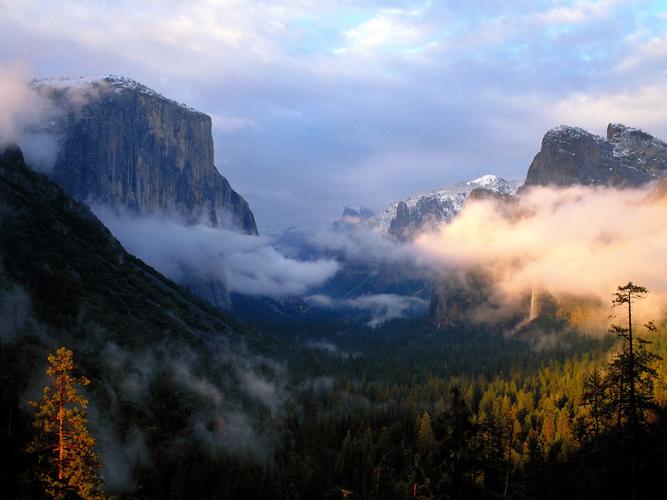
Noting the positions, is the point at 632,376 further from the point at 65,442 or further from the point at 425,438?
the point at 425,438

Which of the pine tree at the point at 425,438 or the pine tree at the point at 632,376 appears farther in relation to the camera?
the pine tree at the point at 425,438

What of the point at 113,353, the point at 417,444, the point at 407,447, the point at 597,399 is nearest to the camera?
the point at 597,399

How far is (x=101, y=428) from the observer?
98.4m

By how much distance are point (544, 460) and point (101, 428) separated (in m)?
73.1

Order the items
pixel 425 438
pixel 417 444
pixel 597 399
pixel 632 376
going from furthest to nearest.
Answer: pixel 417 444 → pixel 425 438 → pixel 597 399 → pixel 632 376

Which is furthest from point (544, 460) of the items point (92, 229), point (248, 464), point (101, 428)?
point (92, 229)

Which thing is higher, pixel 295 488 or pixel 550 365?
pixel 550 365

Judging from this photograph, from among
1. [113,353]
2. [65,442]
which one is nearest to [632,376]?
[65,442]

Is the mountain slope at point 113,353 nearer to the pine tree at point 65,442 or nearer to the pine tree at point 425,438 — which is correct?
the pine tree at point 425,438

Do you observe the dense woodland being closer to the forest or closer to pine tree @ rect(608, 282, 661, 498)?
the forest

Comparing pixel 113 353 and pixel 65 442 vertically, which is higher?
pixel 113 353

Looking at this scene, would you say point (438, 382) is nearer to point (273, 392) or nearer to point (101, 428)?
point (273, 392)

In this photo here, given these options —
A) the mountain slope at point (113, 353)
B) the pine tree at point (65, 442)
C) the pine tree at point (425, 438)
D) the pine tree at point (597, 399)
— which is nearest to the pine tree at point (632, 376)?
the pine tree at point (597, 399)

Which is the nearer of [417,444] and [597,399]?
[597,399]
